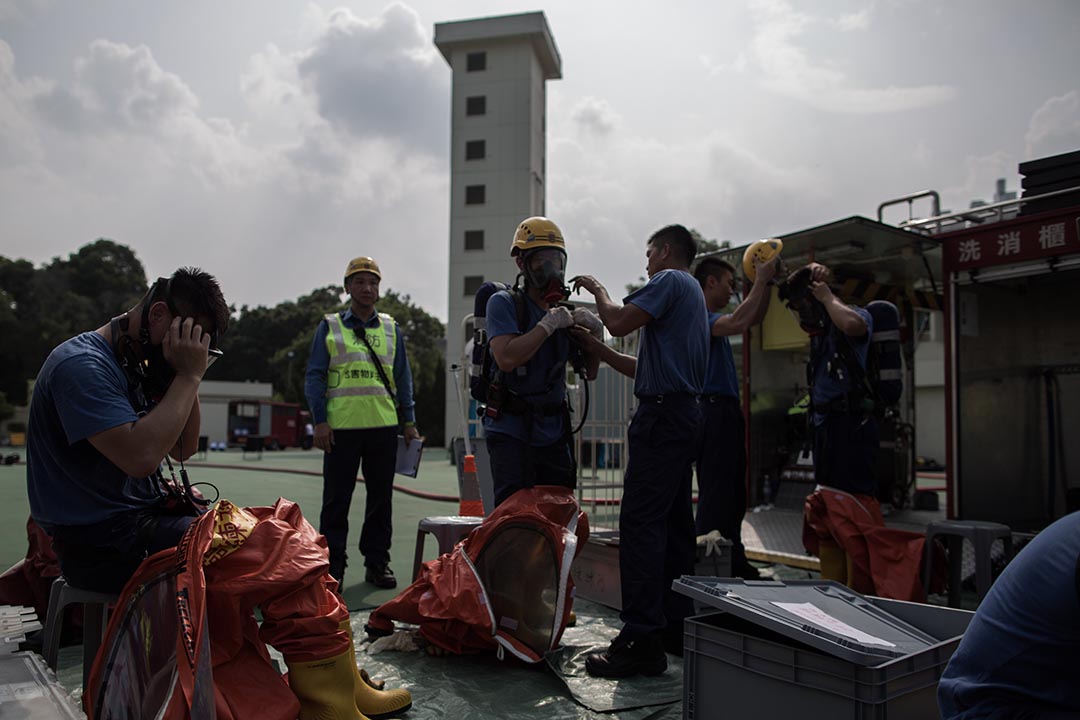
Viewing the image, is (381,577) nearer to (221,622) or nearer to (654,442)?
(654,442)

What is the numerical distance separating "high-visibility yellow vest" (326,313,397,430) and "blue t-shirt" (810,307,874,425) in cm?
279

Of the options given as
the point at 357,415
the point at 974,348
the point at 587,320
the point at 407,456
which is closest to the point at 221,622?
the point at 587,320

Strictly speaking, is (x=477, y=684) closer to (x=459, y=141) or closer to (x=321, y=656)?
(x=321, y=656)

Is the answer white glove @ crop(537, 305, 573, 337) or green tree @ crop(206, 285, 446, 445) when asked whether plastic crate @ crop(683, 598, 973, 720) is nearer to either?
white glove @ crop(537, 305, 573, 337)

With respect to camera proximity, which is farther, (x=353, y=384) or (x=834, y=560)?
(x=353, y=384)

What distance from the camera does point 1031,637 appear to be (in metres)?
1.39

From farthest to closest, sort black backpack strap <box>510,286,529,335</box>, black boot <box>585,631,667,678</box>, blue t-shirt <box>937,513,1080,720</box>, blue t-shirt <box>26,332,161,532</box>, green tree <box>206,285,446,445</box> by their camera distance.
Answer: green tree <box>206,285,446,445</box>, black backpack strap <box>510,286,529,335</box>, black boot <box>585,631,667,678</box>, blue t-shirt <box>26,332,161,532</box>, blue t-shirt <box>937,513,1080,720</box>

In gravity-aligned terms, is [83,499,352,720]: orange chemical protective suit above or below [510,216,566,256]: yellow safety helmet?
below

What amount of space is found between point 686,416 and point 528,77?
88.7 ft

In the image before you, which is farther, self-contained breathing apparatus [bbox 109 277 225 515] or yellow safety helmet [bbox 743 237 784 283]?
yellow safety helmet [bbox 743 237 784 283]

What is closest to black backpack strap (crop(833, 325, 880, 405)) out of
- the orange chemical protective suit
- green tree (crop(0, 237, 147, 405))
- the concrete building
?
the orange chemical protective suit

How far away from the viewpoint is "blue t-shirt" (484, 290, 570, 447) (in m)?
3.51

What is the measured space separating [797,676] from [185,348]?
2.04m

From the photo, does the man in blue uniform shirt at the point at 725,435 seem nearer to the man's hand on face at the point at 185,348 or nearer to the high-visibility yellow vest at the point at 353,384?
the high-visibility yellow vest at the point at 353,384
